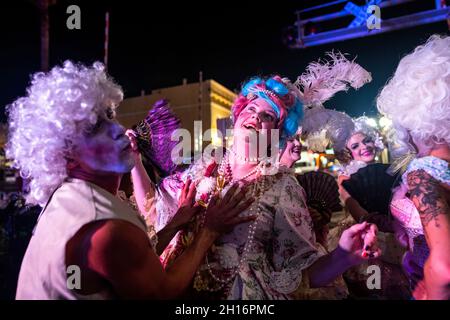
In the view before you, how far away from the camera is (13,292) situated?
4.46 metres

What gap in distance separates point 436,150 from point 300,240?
893 millimetres

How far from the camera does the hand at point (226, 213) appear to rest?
170 centimetres

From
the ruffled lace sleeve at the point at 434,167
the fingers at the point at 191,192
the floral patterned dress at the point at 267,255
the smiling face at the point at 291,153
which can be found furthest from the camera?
the smiling face at the point at 291,153

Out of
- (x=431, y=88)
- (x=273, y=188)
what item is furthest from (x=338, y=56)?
(x=273, y=188)

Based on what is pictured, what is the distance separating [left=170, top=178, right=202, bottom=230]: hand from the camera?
192 cm

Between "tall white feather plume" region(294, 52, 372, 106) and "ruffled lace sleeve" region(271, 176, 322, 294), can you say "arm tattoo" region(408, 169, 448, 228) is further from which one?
"tall white feather plume" region(294, 52, 372, 106)

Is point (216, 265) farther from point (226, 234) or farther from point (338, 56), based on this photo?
point (338, 56)

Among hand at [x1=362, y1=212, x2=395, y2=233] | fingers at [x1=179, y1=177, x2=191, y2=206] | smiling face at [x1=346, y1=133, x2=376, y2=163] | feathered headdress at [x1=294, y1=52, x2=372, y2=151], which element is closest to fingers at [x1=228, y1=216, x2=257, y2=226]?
fingers at [x1=179, y1=177, x2=191, y2=206]

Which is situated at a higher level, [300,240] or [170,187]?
[170,187]

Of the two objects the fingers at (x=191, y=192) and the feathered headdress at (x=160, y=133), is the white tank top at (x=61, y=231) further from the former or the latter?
the feathered headdress at (x=160, y=133)

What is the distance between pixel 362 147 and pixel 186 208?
3.15m

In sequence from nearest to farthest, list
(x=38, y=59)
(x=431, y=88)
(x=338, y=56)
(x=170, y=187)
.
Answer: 1. (x=431, y=88)
2. (x=170, y=187)
3. (x=338, y=56)
4. (x=38, y=59)

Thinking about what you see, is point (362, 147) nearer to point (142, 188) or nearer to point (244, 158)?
point (244, 158)

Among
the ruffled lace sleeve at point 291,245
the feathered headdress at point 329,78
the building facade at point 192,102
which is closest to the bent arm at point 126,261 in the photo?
the ruffled lace sleeve at point 291,245
